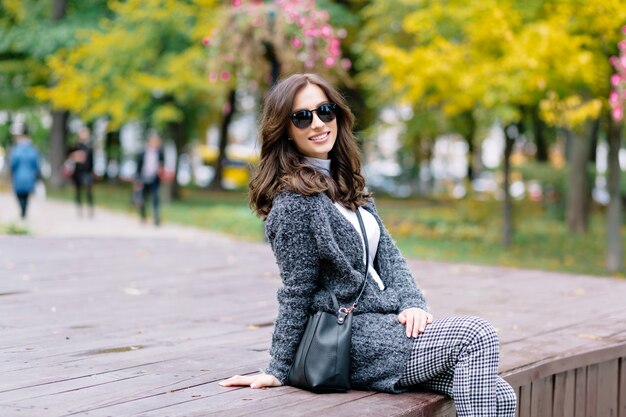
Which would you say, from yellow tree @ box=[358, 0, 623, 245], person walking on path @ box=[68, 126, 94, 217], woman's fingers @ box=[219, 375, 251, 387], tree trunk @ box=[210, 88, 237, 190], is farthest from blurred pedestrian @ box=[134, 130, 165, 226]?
woman's fingers @ box=[219, 375, 251, 387]

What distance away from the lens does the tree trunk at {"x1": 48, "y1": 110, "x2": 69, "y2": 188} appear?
32.6m

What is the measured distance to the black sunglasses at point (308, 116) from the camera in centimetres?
398

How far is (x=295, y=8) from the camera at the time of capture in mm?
14859

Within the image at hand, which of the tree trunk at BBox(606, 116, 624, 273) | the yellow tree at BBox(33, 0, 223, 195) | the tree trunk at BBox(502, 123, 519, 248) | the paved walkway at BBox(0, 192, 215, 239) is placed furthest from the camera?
the yellow tree at BBox(33, 0, 223, 195)

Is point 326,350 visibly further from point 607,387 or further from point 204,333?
point 607,387

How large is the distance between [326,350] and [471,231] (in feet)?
55.6

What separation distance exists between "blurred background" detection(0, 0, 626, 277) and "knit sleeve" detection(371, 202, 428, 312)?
726mm

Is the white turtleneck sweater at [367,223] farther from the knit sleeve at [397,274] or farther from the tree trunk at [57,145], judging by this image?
the tree trunk at [57,145]

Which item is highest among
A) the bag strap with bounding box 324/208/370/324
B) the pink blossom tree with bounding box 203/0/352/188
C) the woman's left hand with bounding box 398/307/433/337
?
the pink blossom tree with bounding box 203/0/352/188

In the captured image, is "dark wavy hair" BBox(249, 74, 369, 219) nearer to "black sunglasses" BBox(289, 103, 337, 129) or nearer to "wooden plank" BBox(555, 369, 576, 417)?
"black sunglasses" BBox(289, 103, 337, 129)

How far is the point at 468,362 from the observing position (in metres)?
3.82

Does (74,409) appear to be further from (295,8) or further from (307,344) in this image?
(295,8)

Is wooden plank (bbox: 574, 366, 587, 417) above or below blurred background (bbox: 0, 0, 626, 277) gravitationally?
below

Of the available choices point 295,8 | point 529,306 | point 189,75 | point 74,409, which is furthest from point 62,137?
point 74,409
